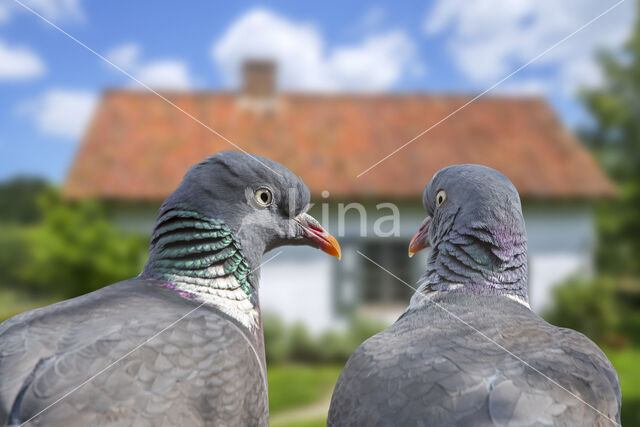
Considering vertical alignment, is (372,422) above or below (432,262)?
below

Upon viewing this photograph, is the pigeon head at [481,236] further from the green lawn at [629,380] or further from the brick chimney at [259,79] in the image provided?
the brick chimney at [259,79]

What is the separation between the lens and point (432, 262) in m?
2.68

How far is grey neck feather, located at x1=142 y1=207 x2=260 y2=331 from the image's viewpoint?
2.41 m

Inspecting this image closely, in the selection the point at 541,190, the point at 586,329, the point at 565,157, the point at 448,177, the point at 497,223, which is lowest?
the point at 586,329

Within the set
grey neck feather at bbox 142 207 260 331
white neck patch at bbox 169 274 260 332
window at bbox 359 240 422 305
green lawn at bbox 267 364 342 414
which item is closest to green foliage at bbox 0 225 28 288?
green lawn at bbox 267 364 342 414

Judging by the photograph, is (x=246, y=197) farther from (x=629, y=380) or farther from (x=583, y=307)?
(x=583, y=307)

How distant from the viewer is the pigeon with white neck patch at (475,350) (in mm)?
1914

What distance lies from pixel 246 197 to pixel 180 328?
659 millimetres

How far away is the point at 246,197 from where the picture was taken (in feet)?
8.34

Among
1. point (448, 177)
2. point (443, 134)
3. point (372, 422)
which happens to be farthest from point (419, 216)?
point (372, 422)

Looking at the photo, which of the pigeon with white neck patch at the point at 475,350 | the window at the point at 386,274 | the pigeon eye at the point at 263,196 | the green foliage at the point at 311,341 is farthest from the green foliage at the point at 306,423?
the pigeon eye at the point at 263,196

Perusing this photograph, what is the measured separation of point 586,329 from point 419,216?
4254 mm

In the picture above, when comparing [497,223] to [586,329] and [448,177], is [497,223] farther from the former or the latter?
[586,329]

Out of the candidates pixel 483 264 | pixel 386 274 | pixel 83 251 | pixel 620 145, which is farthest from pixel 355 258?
pixel 620 145
